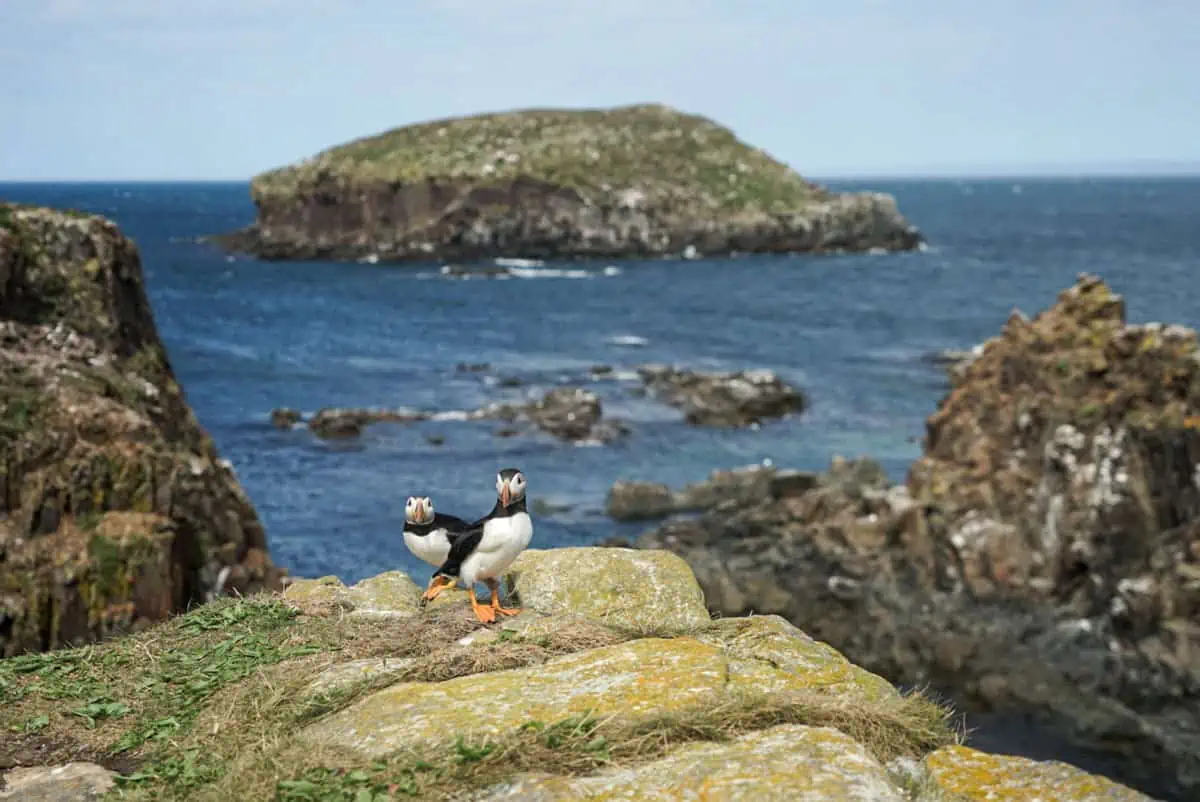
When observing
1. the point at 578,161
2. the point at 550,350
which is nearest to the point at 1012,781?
the point at 550,350

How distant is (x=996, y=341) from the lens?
35.4m

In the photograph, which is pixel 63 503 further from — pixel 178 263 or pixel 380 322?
pixel 178 263

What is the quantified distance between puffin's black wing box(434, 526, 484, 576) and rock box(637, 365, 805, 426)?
1944 inches

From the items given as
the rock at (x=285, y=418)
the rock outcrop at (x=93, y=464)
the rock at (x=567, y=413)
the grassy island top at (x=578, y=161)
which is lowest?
the rock at (x=285, y=418)

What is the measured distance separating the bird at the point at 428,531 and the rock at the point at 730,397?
48.3m

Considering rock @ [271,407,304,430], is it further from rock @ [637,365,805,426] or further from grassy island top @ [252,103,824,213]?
grassy island top @ [252,103,824,213]

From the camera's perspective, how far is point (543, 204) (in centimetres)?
15988

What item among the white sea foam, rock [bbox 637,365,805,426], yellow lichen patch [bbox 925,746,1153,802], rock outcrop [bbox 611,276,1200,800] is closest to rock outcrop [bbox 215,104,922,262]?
the white sea foam

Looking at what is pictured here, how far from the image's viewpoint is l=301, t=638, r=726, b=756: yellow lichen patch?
25.8 feet

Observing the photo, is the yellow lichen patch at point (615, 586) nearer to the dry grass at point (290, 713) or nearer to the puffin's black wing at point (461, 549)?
the puffin's black wing at point (461, 549)

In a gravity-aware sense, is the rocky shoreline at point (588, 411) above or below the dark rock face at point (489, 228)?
below

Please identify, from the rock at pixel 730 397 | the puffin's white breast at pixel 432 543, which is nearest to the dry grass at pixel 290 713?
the puffin's white breast at pixel 432 543

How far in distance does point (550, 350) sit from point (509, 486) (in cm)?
7622

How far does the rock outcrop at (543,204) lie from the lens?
160 meters
